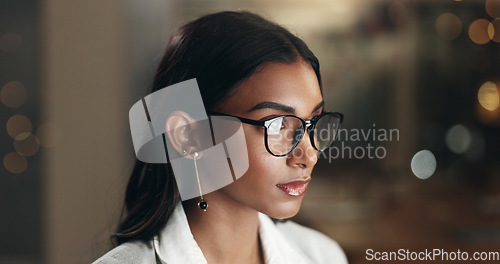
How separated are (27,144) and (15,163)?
0.06 m

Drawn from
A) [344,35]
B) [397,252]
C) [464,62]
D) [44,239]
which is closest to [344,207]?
[397,252]

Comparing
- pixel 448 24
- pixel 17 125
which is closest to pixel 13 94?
pixel 17 125

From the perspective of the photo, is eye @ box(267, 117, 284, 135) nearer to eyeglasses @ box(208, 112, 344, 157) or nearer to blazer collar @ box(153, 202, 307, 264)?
eyeglasses @ box(208, 112, 344, 157)

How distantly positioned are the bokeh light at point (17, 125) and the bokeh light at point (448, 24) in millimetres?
959

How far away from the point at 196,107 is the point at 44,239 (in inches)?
23.4

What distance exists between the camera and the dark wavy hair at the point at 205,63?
0.49 meters

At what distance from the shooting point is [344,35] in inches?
35.0

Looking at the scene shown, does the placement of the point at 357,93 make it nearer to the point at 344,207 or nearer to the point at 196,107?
the point at 344,207

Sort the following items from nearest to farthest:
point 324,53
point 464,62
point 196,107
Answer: point 196,107, point 324,53, point 464,62

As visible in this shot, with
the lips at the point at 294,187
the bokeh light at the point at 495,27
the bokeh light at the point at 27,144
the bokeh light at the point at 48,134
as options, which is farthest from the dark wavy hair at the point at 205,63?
the bokeh light at the point at 495,27

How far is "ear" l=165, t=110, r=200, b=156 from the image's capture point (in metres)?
0.52

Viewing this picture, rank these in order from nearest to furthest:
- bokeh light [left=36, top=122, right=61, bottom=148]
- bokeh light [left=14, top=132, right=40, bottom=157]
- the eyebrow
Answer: the eyebrow
bokeh light [left=36, top=122, right=61, bottom=148]
bokeh light [left=14, top=132, right=40, bottom=157]

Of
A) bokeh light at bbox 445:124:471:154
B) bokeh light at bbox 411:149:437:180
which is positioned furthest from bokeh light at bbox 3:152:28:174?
bokeh light at bbox 445:124:471:154

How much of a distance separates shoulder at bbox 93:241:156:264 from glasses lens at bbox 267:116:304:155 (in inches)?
8.4
